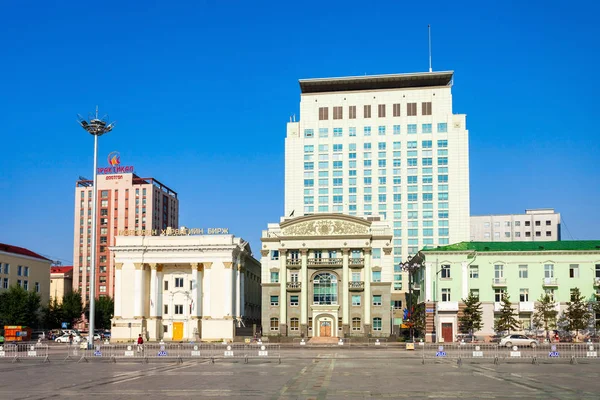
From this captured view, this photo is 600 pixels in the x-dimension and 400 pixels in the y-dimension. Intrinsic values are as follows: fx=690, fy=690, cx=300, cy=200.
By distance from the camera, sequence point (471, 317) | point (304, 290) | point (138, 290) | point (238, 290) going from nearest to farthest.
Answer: point (471, 317)
point (304, 290)
point (138, 290)
point (238, 290)

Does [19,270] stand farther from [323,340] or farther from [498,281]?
[498,281]

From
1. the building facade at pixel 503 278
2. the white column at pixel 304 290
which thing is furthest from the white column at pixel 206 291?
the building facade at pixel 503 278

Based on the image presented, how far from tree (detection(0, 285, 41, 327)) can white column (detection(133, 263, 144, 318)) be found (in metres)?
19.9

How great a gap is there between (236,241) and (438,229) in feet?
154

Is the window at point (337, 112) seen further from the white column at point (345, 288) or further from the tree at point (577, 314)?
the tree at point (577, 314)

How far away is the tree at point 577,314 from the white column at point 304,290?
1464 inches

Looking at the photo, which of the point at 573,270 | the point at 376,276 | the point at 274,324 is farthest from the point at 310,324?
the point at 573,270

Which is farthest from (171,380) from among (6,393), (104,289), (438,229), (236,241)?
(104,289)

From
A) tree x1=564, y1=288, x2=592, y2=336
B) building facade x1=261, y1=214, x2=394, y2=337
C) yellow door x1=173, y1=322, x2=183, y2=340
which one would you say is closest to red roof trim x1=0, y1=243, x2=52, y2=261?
yellow door x1=173, y1=322, x2=183, y2=340

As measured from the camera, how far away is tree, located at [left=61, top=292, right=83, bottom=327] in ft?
440

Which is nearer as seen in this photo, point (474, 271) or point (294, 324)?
point (474, 271)

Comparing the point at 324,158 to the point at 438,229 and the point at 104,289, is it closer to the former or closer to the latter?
the point at 438,229

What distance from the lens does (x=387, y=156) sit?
143 metres

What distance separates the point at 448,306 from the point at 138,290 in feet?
160
